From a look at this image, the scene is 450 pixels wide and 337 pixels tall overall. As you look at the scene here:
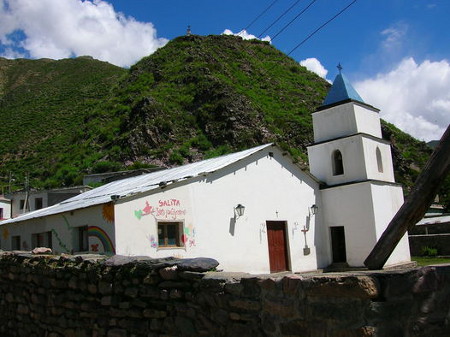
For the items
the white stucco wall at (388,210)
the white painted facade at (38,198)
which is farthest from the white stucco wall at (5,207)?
the white stucco wall at (388,210)

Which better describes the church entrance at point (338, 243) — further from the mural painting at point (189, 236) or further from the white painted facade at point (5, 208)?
the white painted facade at point (5, 208)

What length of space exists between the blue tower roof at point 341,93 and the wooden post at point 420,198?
1698cm

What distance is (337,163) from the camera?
21.0 metres

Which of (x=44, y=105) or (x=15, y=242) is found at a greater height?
(x=44, y=105)

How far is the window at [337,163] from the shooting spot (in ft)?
68.3

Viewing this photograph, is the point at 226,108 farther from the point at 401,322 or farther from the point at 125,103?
the point at 401,322

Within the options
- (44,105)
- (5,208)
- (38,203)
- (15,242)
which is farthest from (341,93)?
(44,105)

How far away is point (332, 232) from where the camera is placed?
2038 centimetres

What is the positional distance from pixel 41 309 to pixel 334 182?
51.6ft

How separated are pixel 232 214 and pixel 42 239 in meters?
7.81

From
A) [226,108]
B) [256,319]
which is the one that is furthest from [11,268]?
[226,108]

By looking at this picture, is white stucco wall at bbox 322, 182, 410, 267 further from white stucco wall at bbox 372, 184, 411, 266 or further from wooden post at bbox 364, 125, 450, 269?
wooden post at bbox 364, 125, 450, 269

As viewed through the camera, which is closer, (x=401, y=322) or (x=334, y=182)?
(x=401, y=322)

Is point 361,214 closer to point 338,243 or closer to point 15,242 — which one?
point 338,243
